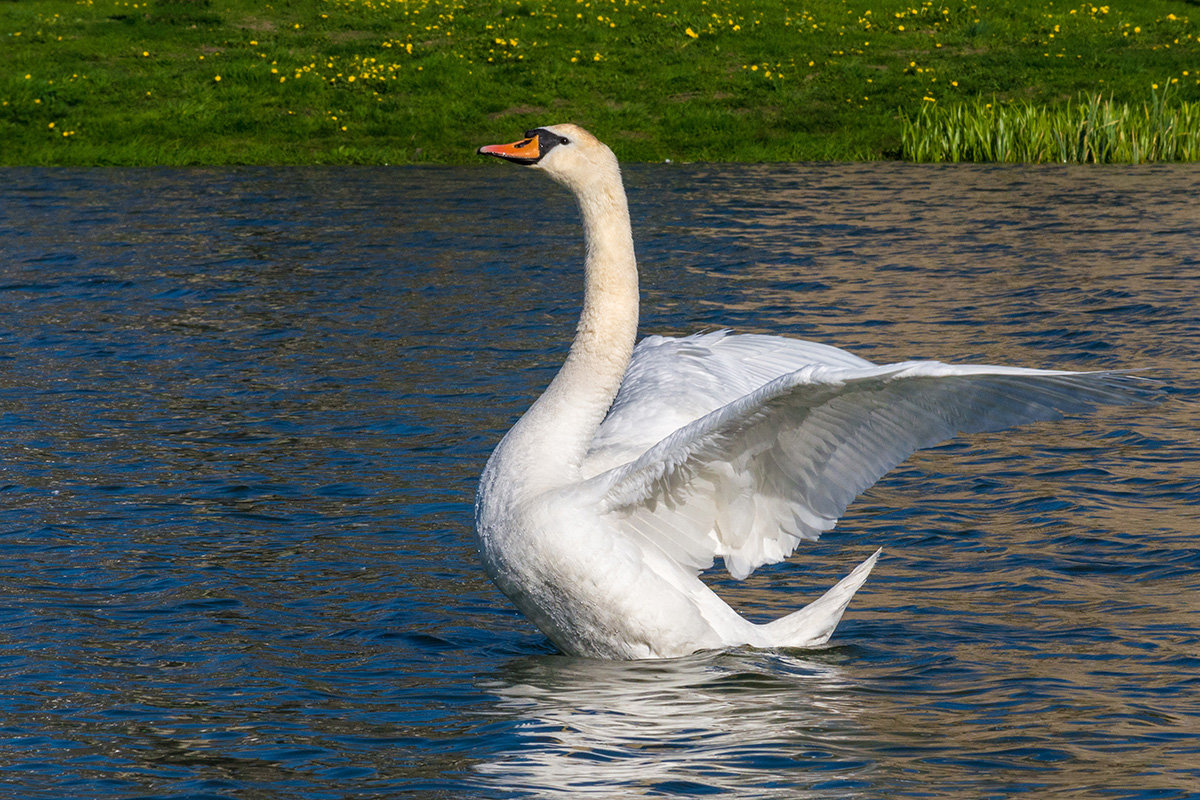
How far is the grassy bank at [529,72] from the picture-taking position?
1373 inches

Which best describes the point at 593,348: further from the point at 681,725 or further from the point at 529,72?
the point at 529,72

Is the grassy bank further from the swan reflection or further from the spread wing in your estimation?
the swan reflection

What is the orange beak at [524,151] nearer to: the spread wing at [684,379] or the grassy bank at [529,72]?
the spread wing at [684,379]

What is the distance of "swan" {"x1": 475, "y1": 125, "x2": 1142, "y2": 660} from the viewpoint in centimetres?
630

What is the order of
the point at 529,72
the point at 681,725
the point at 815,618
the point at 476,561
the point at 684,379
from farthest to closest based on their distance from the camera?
the point at 529,72, the point at 476,561, the point at 684,379, the point at 815,618, the point at 681,725

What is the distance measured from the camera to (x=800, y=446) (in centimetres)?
664

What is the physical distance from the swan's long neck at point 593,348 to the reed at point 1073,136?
23.8 m

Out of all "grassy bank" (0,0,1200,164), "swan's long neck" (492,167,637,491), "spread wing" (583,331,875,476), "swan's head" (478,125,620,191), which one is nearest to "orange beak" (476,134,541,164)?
"swan's head" (478,125,620,191)

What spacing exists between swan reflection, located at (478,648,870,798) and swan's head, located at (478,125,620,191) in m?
2.31

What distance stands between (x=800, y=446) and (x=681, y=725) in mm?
1305

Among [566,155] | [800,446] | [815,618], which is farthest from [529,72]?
[800,446]

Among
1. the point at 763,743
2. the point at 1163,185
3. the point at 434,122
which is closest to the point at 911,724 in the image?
the point at 763,743

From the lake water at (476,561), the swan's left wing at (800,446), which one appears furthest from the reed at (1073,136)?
the swan's left wing at (800,446)

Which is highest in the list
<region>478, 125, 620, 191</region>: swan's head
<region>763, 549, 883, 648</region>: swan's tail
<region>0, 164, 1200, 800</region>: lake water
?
<region>478, 125, 620, 191</region>: swan's head
